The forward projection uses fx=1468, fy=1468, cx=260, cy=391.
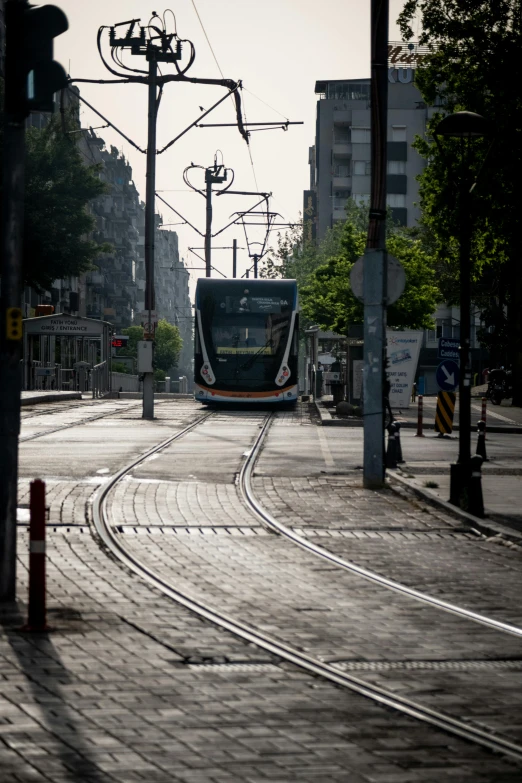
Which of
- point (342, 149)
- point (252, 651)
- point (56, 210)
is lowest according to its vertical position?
point (252, 651)

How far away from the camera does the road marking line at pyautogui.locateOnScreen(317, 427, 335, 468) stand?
68.9 feet

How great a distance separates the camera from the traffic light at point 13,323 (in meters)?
8.60

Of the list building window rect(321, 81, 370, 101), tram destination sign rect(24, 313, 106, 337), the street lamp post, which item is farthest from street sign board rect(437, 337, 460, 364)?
building window rect(321, 81, 370, 101)

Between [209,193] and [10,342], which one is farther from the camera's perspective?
[209,193]

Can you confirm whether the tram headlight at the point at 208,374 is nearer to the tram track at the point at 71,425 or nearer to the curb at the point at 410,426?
the tram track at the point at 71,425

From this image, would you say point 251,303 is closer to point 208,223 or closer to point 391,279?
point 391,279

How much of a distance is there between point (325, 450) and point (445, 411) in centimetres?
329

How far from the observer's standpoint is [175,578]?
9961mm

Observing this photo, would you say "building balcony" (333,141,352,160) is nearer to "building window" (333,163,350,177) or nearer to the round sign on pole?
"building window" (333,163,350,177)

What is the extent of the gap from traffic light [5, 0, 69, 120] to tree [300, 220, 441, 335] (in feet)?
131

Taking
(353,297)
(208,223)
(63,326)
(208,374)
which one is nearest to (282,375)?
(208,374)

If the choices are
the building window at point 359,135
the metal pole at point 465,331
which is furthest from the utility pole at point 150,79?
the building window at point 359,135

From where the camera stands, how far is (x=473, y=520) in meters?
13.8

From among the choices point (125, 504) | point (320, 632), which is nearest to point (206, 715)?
point (320, 632)
